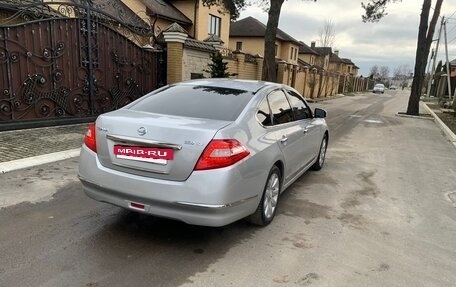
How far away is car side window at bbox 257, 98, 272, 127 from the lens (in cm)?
411

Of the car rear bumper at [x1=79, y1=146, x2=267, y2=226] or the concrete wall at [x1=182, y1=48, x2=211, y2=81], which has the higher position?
the concrete wall at [x1=182, y1=48, x2=211, y2=81]

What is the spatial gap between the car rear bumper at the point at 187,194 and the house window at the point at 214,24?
2680 centimetres

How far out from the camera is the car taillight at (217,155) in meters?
3.29

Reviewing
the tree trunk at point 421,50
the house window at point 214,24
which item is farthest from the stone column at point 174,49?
the house window at point 214,24

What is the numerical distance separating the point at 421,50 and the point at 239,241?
61.6 ft

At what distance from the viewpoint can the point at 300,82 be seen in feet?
97.7

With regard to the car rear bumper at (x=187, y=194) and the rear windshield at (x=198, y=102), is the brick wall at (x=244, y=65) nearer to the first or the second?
the rear windshield at (x=198, y=102)

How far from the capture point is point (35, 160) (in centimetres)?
637

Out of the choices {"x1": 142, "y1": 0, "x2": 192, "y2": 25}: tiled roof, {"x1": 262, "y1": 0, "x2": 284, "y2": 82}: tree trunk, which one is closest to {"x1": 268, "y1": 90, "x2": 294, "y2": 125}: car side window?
{"x1": 262, "y1": 0, "x2": 284, "y2": 82}: tree trunk

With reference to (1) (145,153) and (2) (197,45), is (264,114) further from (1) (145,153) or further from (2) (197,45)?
(2) (197,45)

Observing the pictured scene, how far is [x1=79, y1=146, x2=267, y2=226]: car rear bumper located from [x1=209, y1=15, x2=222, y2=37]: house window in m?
26.8

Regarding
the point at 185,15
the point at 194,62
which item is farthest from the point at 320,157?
the point at 185,15

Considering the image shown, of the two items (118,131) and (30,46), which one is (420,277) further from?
(30,46)

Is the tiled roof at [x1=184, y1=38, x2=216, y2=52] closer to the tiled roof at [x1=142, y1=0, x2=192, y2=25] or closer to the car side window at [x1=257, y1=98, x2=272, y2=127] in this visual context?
the car side window at [x1=257, y1=98, x2=272, y2=127]
